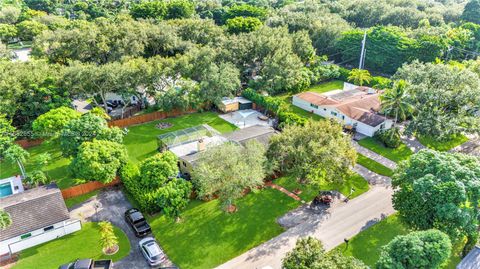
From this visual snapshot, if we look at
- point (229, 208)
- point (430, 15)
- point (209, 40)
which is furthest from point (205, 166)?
point (430, 15)

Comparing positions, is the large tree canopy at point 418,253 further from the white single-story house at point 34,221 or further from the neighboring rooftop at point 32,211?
the neighboring rooftop at point 32,211

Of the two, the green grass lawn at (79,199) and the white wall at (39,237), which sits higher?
the white wall at (39,237)

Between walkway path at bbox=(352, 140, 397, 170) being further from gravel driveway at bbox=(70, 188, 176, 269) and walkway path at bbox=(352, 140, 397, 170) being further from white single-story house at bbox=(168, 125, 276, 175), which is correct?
gravel driveway at bbox=(70, 188, 176, 269)

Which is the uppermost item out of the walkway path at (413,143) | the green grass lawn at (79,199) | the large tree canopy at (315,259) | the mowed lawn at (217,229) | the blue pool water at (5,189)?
the large tree canopy at (315,259)

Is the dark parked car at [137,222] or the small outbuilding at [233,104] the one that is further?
the small outbuilding at [233,104]

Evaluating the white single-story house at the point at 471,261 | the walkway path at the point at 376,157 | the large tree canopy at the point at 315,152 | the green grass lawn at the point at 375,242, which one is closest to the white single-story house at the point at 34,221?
the large tree canopy at the point at 315,152

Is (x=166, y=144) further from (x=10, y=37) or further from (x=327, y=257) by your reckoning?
(x=10, y=37)

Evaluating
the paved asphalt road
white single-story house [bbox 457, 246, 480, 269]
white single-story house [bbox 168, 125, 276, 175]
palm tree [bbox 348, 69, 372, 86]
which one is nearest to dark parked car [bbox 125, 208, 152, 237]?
white single-story house [bbox 168, 125, 276, 175]
